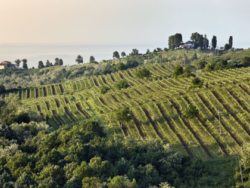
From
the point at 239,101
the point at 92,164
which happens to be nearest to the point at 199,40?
the point at 239,101

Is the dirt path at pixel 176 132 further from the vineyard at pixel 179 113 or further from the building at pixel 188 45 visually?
the building at pixel 188 45

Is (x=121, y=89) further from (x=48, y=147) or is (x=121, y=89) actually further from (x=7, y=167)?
(x=7, y=167)

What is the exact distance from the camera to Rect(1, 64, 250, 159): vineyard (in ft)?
184

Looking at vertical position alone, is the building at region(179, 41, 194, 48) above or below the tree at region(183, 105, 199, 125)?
above

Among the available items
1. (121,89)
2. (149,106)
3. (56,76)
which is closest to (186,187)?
(149,106)

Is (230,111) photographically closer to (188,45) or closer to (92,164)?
(92,164)

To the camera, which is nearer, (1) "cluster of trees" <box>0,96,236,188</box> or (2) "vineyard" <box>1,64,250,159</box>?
(1) "cluster of trees" <box>0,96,236,188</box>

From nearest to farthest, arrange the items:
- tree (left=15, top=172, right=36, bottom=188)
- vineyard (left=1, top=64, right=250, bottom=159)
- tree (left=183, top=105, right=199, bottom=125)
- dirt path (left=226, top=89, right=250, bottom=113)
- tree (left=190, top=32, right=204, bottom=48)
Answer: tree (left=15, top=172, right=36, bottom=188)
vineyard (left=1, top=64, right=250, bottom=159)
tree (left=183, top=105, right=199, bottom=125)
dirt path (left=226, top=89, right=250, bottom=113)
tree (left=190, top=32, right=204, bottom=48)

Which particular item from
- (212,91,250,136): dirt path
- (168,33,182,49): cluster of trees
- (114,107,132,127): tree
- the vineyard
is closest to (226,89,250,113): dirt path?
the vineyard

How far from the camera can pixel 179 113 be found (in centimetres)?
6750

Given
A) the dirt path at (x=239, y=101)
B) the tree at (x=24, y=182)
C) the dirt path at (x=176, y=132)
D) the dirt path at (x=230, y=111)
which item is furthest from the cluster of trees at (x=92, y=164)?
the dirt path at (x=239, y=101)

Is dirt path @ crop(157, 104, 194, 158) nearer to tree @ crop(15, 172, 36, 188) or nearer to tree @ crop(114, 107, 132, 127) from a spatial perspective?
tree @ crop(114, 107, 132, 127)

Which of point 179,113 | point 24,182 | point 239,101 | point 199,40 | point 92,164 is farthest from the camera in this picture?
point 199,40

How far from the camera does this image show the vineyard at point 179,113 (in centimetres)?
5603
